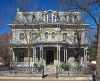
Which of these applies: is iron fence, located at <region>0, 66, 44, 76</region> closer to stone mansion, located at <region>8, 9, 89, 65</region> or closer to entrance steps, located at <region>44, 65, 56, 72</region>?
stone mansion, located at <region>8, 9, 89, 65</region>

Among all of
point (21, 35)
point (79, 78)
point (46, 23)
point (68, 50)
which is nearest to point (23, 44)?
point (21, 35)

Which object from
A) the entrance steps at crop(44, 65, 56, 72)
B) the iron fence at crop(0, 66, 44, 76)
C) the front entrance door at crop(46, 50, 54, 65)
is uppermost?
the front entrance door at crop(46, 50, 54, 65)

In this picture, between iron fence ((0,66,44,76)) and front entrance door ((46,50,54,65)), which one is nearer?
iron fence ((0,66,44,76))

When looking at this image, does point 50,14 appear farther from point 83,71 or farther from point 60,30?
point 83,71

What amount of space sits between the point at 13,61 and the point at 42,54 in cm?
581

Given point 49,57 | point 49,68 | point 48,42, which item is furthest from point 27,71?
point 49,57

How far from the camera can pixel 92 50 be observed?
3584cm

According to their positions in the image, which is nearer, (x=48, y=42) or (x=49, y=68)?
(x=48, y=42)

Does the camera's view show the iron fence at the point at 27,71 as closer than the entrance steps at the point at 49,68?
Yes

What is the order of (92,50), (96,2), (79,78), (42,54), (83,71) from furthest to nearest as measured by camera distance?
(92,50) < (42,54) < (83,71) < (79,78) < (96,2)

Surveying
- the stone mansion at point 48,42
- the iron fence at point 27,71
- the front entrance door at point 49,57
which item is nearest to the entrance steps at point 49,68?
the stone mansion at point 48,42

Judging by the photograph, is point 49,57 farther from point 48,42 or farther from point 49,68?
point 48,42

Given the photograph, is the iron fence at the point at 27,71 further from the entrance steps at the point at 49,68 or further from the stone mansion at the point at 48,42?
the entrance steps at the point at 49,68

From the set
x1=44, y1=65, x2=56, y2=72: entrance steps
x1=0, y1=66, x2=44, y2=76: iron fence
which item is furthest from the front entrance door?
x1=0, y1=66, x2=44, y2=76: iron fence
